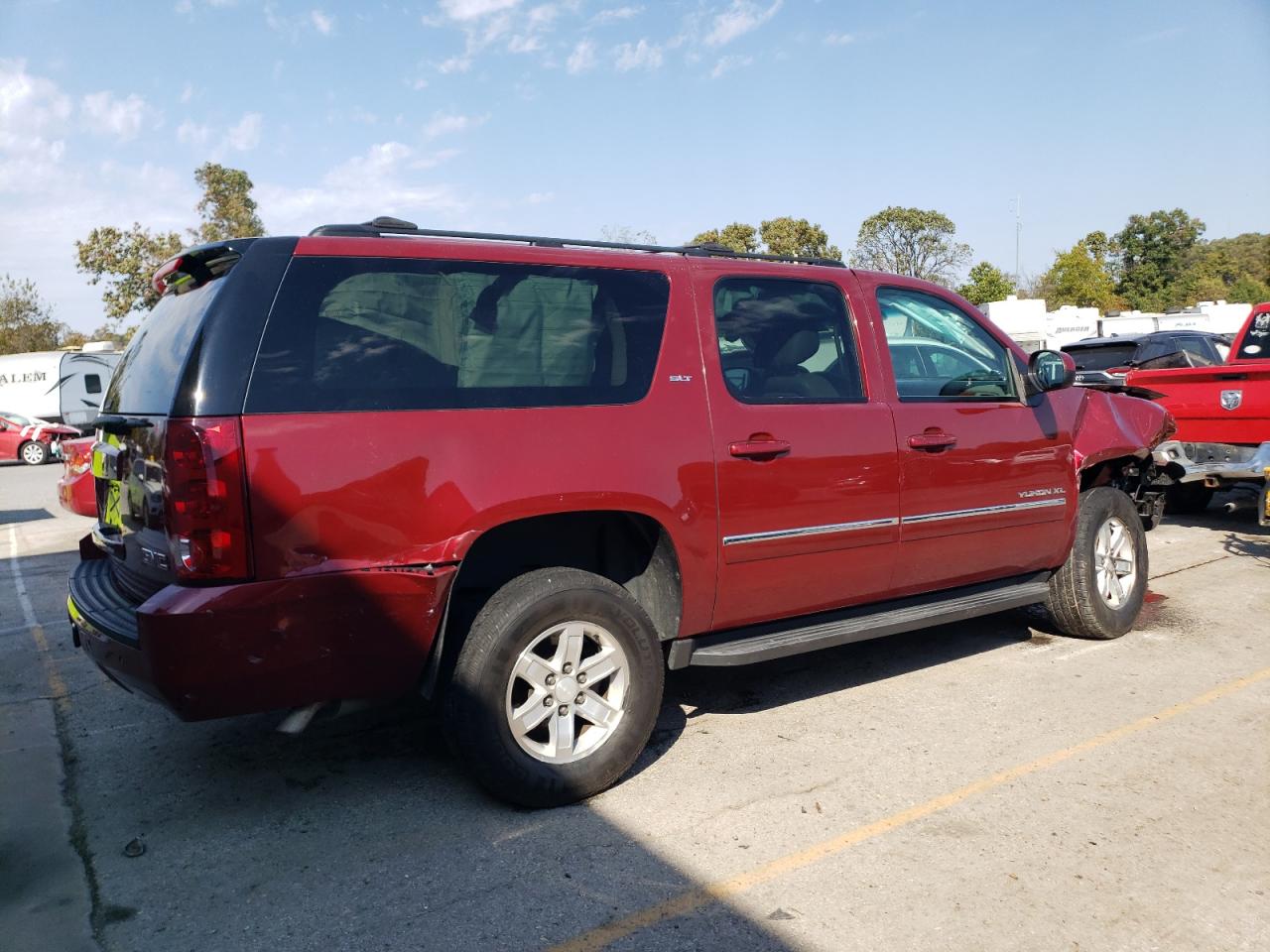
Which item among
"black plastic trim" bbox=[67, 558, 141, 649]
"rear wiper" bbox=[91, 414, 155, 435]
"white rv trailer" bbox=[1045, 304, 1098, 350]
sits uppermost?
"white rv trailer" bbox=[1045, 304, 1098, 350]

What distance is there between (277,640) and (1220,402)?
8.65 meters

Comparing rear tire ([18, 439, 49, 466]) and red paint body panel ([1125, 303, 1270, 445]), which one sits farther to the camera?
rear tire ([18, 439, 49, 466])

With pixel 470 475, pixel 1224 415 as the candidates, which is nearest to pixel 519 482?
pixel 470 475

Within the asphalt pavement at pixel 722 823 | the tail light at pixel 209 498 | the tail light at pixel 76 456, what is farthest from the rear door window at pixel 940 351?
the tail light at pixel 76 456

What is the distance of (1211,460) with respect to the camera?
883cm

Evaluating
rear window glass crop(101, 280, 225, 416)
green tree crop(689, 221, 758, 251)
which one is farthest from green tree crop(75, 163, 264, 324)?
rear window glass crop(101, 280, 225, 416)

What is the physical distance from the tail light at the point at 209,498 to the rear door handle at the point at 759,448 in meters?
1.84

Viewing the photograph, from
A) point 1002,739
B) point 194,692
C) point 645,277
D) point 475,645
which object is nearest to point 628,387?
point 645,277

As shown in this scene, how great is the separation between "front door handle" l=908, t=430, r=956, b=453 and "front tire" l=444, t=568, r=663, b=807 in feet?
5.11

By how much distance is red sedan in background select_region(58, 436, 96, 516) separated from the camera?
7.74 meters

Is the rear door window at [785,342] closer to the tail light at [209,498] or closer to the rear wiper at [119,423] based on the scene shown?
the tail light at [209,498]

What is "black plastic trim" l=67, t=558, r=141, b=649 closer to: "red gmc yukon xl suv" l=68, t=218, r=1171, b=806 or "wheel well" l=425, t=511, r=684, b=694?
"red gmc yukon xl suv" l=68, t=218, r=1171, b=806

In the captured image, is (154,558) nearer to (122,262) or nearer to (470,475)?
(470,475)

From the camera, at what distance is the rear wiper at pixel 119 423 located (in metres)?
3.42
